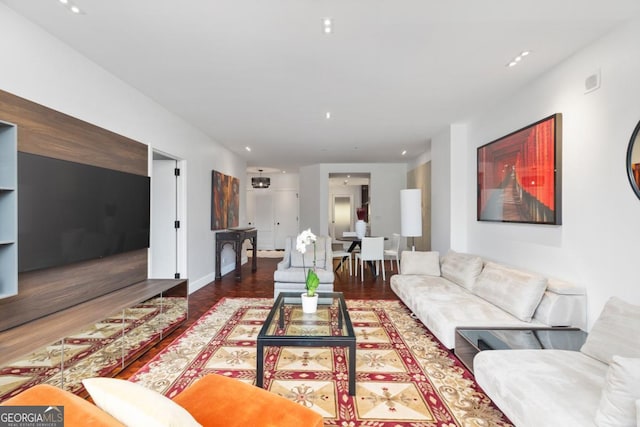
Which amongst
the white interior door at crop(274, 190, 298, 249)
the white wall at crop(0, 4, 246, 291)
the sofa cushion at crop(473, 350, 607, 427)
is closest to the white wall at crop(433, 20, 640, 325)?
the sofa cushion at crop(473, 350, 607, 427)

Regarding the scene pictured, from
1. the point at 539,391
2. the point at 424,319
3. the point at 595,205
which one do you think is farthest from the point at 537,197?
the point at 539,391

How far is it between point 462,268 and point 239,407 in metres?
3.20

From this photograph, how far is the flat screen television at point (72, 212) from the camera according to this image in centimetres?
207

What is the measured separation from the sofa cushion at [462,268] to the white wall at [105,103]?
3.77 meters

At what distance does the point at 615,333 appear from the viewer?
181 cm

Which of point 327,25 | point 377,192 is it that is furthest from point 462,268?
point 377,192

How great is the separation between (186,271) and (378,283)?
10.6 ft

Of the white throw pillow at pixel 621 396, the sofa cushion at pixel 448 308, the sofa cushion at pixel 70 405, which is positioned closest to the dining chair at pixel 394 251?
the sofa cushion at pixel 448 308

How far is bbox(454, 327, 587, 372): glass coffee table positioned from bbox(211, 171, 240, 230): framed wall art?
4569 millimetres

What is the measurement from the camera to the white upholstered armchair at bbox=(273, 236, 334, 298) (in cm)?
420

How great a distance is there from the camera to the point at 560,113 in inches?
109

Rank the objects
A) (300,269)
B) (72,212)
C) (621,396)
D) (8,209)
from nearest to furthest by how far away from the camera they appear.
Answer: (621,396)
(8,209)
(72,212)
(300,269)

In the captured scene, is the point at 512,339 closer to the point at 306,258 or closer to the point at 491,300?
the point at 491,300

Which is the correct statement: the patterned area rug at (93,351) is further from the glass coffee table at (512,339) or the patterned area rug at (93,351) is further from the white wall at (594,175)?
the white wall at (594,175)
